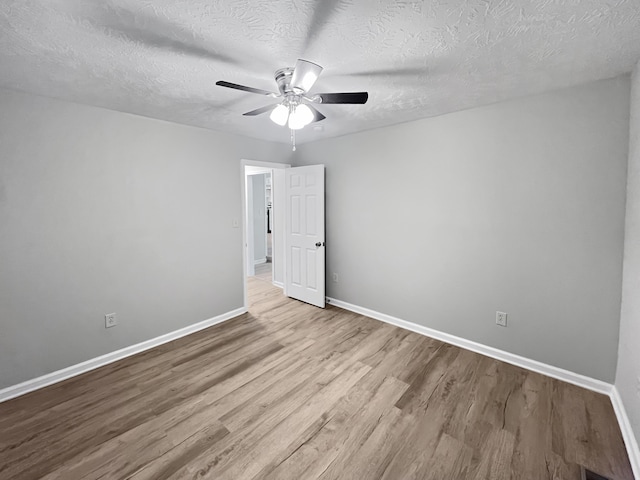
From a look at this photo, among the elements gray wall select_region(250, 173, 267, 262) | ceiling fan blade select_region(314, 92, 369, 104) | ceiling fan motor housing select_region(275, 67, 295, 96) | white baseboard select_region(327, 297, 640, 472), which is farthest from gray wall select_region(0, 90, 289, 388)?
gray wall select_region(250, 173, 267, 262)

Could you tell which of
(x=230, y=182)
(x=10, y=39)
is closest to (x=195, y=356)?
(x=230, y=182)

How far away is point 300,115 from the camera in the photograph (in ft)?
6.28

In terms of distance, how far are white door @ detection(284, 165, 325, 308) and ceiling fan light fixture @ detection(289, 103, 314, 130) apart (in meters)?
1.88

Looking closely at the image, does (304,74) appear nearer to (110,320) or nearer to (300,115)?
(300,115)

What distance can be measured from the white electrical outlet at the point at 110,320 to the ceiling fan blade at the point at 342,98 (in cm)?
273

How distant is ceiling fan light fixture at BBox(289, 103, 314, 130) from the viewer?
74.6 inches

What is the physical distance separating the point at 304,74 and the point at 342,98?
0.97 ft

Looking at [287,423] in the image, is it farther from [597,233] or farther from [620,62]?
[620,62]

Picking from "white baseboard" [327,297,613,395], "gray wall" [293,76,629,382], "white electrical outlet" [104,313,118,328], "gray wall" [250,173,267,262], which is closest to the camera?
"gray wall" [293,76,629,382]

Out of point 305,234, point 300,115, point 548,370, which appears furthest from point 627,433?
point 305,234

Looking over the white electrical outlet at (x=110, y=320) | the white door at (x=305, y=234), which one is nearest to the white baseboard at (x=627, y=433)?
the white door at (x=305, y=234)

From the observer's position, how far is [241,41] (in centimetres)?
156

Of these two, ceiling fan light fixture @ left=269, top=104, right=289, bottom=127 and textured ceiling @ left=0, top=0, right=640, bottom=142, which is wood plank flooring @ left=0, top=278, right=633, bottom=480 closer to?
ceiling fan light fixture @ left=269, top=104, right=289, bottom=127

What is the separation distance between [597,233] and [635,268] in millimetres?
429
